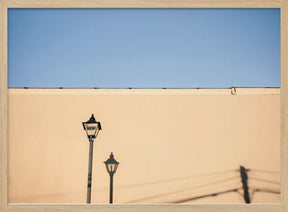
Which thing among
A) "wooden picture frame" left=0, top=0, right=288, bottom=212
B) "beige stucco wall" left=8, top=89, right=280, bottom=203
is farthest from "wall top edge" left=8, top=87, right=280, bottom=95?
"wooden picture frame" left=0, top=0, right=288, bottom=212

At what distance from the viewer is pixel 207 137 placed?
5246 millimetres

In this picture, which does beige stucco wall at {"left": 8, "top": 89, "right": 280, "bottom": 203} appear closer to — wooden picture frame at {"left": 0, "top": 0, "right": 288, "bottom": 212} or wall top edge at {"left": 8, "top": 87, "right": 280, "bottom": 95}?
wall top edge at {"left": 8, "top": 87, "right": 280, "bottom": 95}

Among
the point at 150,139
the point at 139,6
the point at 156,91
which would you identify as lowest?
the point at 150,139

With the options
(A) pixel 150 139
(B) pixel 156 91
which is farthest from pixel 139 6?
(A) pixel 150 139

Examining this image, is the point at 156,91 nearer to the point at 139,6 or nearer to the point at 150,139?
the point at 150,139

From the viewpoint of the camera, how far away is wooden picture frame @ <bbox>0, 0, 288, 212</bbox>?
1.10 meters

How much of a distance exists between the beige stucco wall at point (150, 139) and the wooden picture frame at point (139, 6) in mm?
3916

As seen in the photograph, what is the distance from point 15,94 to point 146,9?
4.62 m

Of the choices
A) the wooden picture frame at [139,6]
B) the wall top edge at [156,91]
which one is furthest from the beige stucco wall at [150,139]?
the wooden picture frame at [139,6]

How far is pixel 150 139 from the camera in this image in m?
5.21

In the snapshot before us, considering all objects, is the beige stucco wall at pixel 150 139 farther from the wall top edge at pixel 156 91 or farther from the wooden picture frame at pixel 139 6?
the wooden picture frame at pixel 139 6

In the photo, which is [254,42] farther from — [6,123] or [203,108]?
[203,108]

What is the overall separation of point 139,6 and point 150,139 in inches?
164

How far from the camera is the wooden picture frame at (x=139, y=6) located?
1.10m
